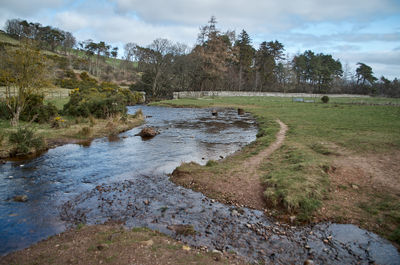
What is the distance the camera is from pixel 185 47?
6644 cm

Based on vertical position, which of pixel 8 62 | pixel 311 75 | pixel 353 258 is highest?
pixel 311 75

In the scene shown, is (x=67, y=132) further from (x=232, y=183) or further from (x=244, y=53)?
(x=244, y=53)

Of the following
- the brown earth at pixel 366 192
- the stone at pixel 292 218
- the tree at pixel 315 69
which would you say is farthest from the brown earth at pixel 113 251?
the tree at pixel 315 69

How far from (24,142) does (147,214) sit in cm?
923

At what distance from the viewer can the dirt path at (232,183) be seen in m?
8.06

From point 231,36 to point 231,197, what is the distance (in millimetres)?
68221

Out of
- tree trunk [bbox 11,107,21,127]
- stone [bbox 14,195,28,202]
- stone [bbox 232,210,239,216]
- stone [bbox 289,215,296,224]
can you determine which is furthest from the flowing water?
tree trunk [bbox 11,107,21,127]

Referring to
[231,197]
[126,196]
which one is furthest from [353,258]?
[126,196]

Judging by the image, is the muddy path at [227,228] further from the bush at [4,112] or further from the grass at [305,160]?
the bush at [4,112]

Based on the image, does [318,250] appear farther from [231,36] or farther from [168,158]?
[231,36]

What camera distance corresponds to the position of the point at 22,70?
16.5 m

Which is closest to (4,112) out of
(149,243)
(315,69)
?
(149,243)

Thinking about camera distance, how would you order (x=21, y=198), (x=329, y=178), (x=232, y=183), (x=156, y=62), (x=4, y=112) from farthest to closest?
(x=156, y=62) → (x=4, y=112) → (x=329, y=178) → (x=232, y=183) → (x=21, y=198)

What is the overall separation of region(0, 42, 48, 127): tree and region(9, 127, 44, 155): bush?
15.7ft
